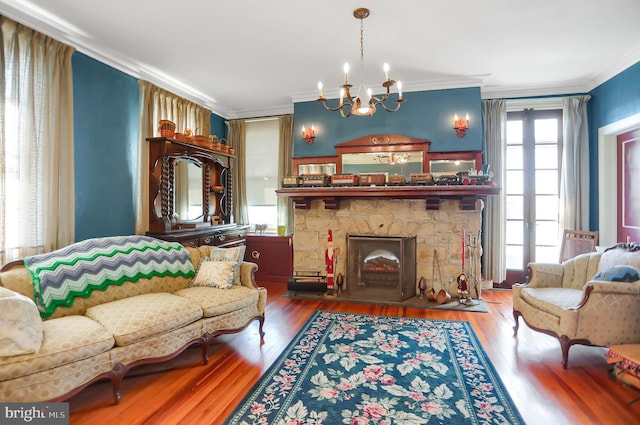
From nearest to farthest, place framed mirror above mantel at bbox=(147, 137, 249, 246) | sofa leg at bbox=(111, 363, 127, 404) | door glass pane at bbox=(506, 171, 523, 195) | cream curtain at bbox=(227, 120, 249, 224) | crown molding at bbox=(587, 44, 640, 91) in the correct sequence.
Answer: sofa leg at bbox=(111, 363, 127, 404) < crown molding at bbox=(587, 44, 640, 91) < framed mirror above mantel at bbox=(147, 137, 249, 246) < door glass pane at bbox=(506, 171, 523, 195) < cream curtain at bbox=(227, 120, 249, 224)

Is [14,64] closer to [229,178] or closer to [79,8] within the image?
[79,8]

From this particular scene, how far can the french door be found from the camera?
4.73 meters

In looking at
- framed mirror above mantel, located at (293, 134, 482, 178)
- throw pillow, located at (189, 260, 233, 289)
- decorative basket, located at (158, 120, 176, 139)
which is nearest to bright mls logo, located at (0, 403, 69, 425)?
throw pillow, located at (189, 260, 233, 289)

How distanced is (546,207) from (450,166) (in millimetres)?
1637

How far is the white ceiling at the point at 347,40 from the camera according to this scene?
9.09 ft

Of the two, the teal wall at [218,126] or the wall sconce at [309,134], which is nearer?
the wall sconce at [309,134]

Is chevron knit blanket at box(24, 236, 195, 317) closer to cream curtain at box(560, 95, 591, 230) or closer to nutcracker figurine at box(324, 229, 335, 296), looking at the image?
nutcracker figurine at box(324, 229, 335, 296)

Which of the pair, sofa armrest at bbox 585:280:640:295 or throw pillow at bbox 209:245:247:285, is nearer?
sofa armrest at bbox 585:280:640:295

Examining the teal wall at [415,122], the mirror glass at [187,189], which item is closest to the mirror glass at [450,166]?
the teal wall at [415,122]

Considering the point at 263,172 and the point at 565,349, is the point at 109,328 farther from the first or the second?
the point at 263,172

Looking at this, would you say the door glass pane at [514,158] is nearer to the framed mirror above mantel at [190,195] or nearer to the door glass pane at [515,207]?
the door glass pane at [515,207]

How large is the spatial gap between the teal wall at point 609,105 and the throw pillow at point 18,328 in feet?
18.8

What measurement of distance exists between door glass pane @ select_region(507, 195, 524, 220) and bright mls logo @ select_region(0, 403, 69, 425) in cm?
541

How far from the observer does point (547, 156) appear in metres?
4.76
